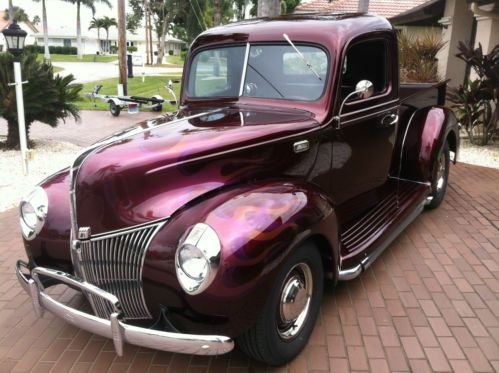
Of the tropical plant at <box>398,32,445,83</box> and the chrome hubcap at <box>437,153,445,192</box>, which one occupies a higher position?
the tropical plant at <box>398,32,445,83</box>

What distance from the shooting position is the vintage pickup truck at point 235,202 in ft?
7.30

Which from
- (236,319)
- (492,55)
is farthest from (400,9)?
(236,319)

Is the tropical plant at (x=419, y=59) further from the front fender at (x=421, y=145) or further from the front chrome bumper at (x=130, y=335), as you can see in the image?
the front chrome bumper at (x=130, y=335)

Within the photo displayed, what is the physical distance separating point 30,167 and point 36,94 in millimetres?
1327

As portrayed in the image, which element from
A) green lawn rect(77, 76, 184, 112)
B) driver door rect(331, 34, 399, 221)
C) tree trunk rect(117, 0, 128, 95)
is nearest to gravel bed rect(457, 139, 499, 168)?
driver door rect(331, 34, 399, 221)

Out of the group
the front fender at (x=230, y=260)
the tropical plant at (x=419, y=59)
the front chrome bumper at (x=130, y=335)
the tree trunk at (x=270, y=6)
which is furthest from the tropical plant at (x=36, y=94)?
the tropical plant at (x=419, y=59)

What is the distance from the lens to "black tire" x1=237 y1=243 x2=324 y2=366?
2.43 meters

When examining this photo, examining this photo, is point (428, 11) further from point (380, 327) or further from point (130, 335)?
point (130, 335)

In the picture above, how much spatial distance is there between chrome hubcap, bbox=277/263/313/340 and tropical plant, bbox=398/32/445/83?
9.84 m

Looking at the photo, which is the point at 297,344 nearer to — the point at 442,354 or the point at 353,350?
the point at 353,350

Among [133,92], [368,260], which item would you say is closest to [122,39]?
[133,92]

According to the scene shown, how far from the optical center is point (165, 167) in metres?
2.49

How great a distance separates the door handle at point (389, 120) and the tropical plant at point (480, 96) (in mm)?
4583

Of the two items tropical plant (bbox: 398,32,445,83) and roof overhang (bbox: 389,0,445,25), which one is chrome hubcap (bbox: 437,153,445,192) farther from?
roof overhang (bbox: 389,0,445,25)
